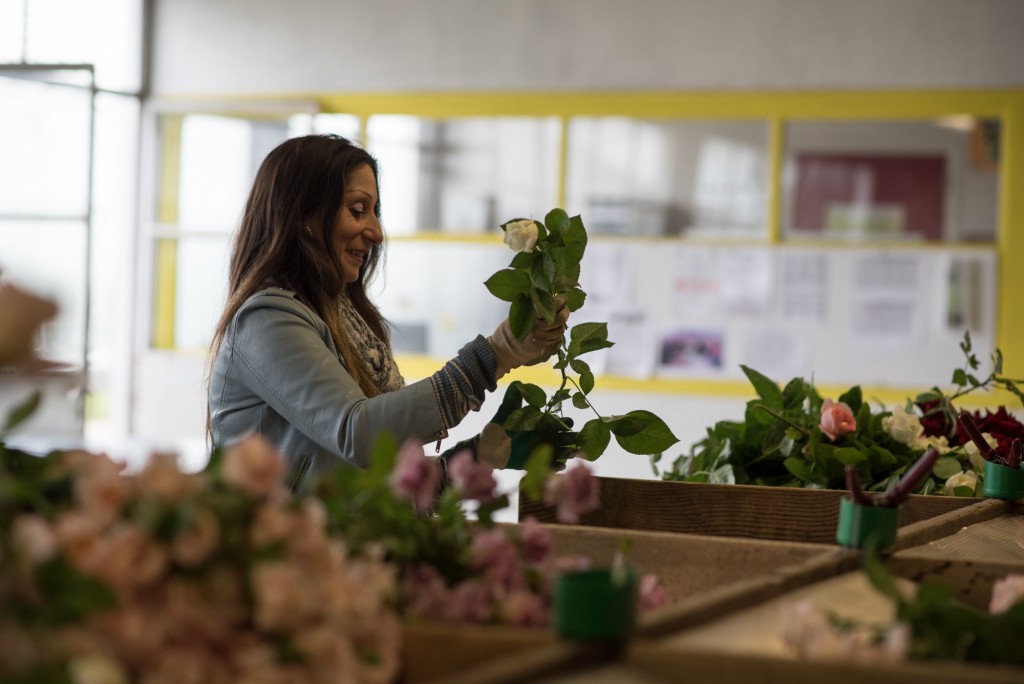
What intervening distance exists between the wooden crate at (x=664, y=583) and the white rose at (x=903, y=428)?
93 cm

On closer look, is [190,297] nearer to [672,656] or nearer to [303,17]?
[303,17]

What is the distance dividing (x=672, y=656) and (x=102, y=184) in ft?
20.0

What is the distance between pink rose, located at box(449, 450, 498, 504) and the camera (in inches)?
A: 39.5

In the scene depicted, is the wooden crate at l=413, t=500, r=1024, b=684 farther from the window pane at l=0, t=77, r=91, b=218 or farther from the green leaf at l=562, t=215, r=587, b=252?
the window pane at l=0, t=77, r=91, b=218

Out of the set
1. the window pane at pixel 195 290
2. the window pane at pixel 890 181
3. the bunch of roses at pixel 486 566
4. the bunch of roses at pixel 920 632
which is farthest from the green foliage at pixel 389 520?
the window pane at pixel 195 290

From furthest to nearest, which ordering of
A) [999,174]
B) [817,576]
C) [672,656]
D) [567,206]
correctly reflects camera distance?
[567,206] → [999,174] → [817,576] → [672,656]

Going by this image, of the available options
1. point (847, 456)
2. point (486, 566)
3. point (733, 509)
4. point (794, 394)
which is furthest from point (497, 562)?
point (794, 394)

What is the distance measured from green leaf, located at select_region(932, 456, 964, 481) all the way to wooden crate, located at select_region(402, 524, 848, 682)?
34.8 inches

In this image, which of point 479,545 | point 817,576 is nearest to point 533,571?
point 479,545

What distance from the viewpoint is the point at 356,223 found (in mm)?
2225

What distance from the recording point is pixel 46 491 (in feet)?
3.14

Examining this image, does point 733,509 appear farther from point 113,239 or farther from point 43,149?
point 113,239

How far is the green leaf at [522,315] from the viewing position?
1.90m

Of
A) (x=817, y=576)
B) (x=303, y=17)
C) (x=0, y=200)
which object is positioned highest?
(x=303, y=17)
